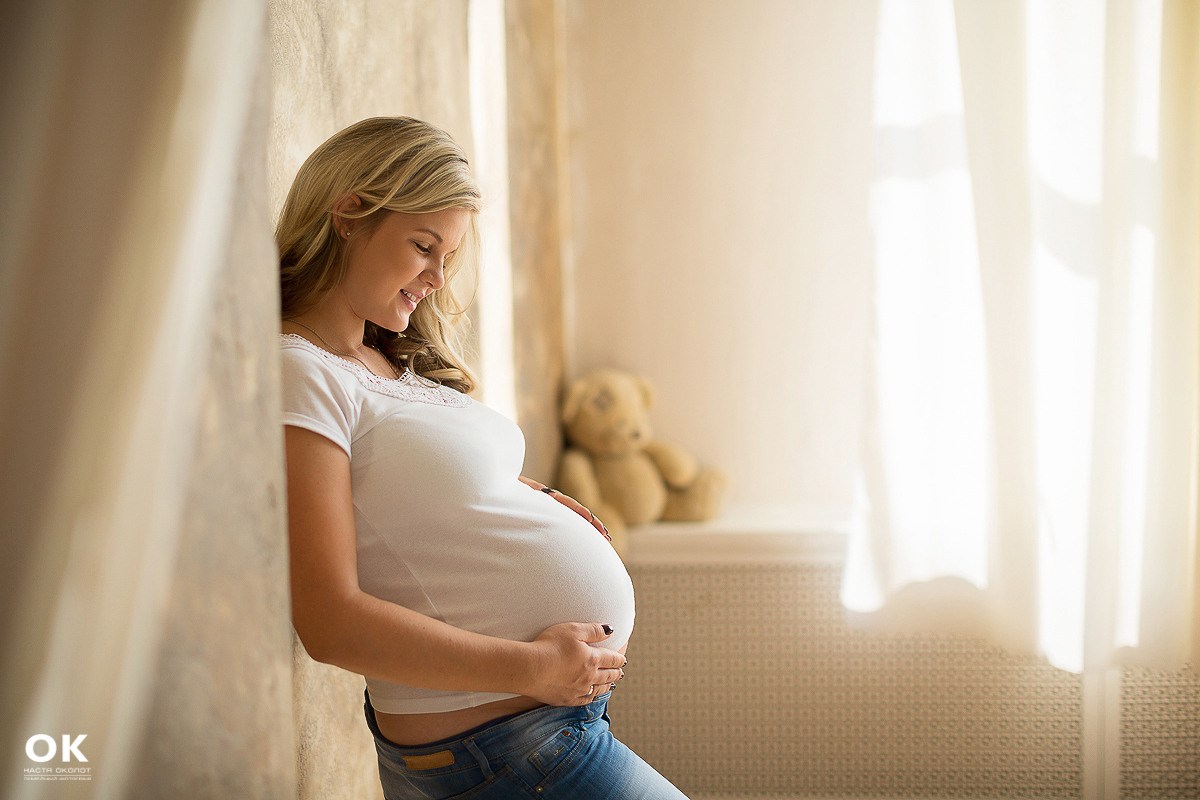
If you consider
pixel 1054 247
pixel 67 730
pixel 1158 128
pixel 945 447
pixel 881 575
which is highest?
pixel 1158 128

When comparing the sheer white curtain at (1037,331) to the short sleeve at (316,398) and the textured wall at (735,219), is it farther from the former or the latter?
the short sleeve at (316,398)

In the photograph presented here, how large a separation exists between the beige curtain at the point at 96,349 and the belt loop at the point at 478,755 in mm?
464

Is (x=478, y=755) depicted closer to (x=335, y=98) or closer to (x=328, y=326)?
(x=328, y=326)

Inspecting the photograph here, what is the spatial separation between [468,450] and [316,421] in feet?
0.54

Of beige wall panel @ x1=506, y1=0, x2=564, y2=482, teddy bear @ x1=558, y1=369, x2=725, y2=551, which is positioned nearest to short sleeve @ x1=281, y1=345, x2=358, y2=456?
beige wall panel @ x1=506, y1=0, x2=564, y2=482

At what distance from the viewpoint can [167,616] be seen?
50cm

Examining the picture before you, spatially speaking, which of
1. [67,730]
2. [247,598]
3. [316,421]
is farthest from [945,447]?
[67,730]

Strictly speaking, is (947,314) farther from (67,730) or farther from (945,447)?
(67,730)

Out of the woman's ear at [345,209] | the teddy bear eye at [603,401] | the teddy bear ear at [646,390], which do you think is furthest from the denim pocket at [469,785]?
the teddy bear ear at [646,390]

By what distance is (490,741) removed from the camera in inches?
35.7

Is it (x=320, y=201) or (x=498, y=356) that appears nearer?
(x=320, y=201)

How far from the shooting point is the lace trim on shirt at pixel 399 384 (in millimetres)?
891

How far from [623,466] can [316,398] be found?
1.58m

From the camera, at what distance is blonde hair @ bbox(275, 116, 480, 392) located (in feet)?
3.04
